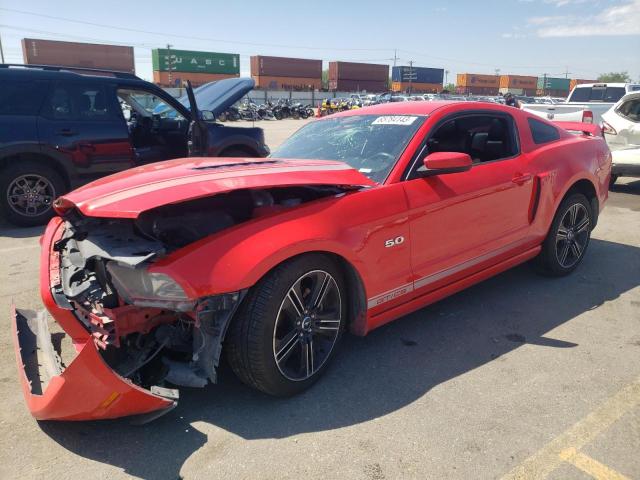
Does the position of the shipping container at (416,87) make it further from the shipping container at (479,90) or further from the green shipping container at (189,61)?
the green shipping container at (189,61)

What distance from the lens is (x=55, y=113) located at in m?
6.56

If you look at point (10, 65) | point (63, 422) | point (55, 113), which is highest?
point (10, 65)

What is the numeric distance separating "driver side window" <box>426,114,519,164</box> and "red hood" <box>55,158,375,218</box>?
117 cm

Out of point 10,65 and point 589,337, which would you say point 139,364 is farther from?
point 10,65

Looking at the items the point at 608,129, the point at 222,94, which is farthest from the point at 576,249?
the point at 222,94

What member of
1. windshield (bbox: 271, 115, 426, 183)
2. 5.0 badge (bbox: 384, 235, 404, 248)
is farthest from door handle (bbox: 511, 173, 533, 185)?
5.0 badge (bbox: 384, 235, 404, 248)

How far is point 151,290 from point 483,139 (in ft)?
9.83

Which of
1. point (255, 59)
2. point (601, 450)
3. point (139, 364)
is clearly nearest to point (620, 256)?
point (601, 450)

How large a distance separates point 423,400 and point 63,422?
192 centimetres

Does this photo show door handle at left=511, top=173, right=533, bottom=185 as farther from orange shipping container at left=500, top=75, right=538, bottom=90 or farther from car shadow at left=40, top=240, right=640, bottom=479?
orange shipping container at left=500, top=75, right=538, bottom=90

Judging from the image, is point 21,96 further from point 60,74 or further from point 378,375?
point 378,375

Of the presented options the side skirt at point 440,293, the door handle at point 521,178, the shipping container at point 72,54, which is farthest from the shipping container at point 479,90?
the side skirt at point 440,293

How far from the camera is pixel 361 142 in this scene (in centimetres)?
368

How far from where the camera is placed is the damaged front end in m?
2.30
